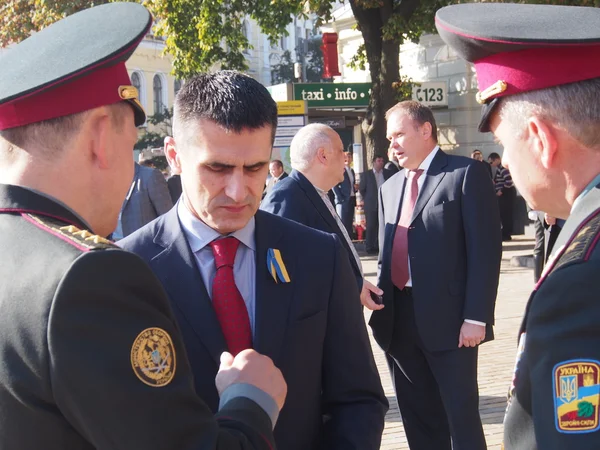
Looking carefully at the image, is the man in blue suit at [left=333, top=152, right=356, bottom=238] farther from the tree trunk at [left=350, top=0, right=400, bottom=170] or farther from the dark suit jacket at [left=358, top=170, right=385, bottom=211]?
the tree trunk at [left=350, top=0, right=400, bottom=170]

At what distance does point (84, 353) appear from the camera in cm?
152

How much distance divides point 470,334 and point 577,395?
3.27 m

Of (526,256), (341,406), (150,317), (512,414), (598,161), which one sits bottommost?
(526,256)

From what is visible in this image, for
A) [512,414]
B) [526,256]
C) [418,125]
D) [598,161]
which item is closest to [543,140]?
[598,161]

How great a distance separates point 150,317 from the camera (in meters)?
1.63

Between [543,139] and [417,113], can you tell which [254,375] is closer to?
[543,139]

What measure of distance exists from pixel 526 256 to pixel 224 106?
12.6 meters

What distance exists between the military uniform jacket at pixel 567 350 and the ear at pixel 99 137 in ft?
3.11

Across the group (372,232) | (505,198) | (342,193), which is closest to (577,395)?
(342,193)

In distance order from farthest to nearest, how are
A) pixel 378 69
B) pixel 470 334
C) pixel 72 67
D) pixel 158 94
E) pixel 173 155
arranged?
pixel 158 94 → pixel 378 69 → pixel 470 334 → pixel 173 155 → pixel 72 67

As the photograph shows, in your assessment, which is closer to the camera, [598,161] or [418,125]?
[598,161]

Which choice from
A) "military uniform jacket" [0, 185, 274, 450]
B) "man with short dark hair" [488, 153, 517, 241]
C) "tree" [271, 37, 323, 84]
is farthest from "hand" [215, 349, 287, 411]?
"tree" [271, 37, 323, 84]

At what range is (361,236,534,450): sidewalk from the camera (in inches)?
225

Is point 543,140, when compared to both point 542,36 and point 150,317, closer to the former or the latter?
point 542,36
